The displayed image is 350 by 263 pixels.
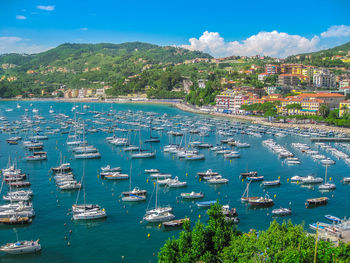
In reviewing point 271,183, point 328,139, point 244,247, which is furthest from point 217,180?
point 328,139

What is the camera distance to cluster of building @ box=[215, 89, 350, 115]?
68.4m

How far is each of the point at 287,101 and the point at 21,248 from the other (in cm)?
6348

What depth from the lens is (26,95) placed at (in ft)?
458

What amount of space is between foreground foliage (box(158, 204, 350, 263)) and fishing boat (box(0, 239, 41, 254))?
331 inches

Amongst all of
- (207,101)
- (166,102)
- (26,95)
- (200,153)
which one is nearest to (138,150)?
(200,153)

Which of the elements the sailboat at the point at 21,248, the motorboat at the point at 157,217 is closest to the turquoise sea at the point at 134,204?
the sailboat at the point at 21,248

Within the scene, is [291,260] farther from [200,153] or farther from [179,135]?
[179,135]

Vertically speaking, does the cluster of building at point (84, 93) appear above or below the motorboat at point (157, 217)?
above

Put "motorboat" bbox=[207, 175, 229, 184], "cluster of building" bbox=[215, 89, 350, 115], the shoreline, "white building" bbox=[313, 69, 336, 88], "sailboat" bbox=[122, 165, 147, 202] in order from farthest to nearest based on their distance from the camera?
"white building" bbox=[313, 69, 336, 88]
"cluster of building" bbox=[215, 89, 350, 115]
the shoreline
"motorboat" bbox=[207, 175, 229, 184]
"sailboat" bbox=[122, 165, 147, 202]

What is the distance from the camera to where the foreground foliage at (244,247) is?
1248cm

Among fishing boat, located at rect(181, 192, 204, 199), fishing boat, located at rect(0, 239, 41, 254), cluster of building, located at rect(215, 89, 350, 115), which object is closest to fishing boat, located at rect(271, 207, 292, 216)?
fishing boat, located at rect(181, 192, 204, 199)

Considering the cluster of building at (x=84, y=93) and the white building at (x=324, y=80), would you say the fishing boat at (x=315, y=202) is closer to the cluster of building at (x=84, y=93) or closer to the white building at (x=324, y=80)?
the white building at (x=324, y=80)

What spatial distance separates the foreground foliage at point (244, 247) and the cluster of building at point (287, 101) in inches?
2221

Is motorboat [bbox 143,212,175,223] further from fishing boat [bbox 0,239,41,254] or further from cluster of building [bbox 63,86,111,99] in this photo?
cluster of building [bbox 63,86,111,99]
